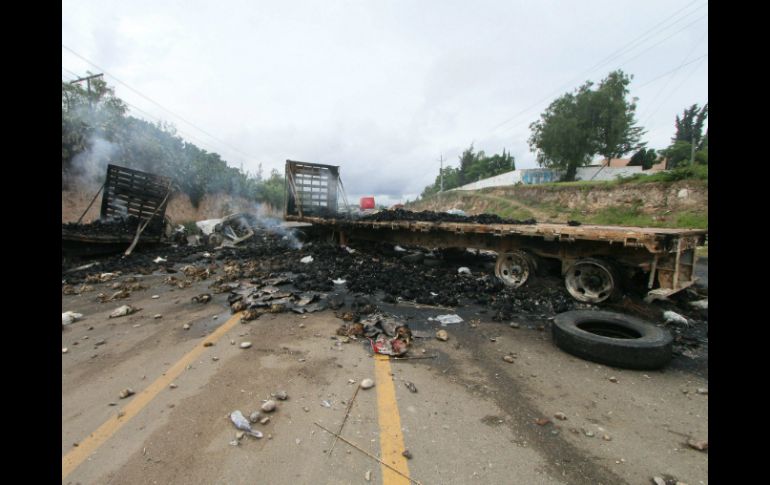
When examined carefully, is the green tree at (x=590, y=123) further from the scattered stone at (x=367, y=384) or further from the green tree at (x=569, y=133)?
the scattered stone at (x=367, y=384)

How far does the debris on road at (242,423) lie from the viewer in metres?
2.10

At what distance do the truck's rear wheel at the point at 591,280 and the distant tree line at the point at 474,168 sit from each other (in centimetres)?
4114

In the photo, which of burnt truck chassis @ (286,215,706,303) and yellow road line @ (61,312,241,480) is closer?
yellow road line @ (61,312,241,480)

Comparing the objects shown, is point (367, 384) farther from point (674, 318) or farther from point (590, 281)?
point (674, 318)

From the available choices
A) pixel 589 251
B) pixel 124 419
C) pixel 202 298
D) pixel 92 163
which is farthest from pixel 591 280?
pixel 92 163

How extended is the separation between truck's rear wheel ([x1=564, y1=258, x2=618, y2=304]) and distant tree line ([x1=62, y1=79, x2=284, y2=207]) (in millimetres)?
16734

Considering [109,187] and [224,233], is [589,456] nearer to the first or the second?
[224,233]

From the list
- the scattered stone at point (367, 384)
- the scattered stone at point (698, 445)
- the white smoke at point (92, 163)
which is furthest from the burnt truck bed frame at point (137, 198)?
the scattered stone at point (698, 445)

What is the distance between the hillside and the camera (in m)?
14.4

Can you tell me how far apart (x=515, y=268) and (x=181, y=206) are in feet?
58.9

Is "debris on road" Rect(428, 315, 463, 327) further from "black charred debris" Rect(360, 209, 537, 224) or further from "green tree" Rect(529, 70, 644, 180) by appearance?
"green tree" Rect(529, 70, 644, 180)

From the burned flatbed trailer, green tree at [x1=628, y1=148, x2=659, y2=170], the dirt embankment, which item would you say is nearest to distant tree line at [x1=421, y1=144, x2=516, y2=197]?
green tree at [x1=628, y1=148, x2=659, y2=170]
